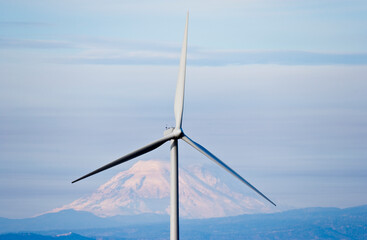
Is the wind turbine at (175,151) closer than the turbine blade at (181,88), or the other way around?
the wind turbine at (175,151)

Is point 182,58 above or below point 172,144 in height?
above

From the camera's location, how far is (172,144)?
70625mm

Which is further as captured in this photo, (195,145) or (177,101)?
(177,101)

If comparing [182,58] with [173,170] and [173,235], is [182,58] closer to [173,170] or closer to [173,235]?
[173,170]

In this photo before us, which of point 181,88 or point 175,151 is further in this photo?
point 181,88

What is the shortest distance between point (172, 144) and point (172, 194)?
422 cm

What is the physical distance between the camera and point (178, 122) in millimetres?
70812

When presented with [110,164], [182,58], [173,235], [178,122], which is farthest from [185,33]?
[173,235]

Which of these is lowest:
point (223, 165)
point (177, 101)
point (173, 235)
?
point (173, 235)

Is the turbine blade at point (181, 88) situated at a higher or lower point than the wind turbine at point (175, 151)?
higher

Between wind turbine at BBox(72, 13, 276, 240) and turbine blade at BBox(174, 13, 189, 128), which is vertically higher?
turbine blade at BBox(174, 13, 189, 128)

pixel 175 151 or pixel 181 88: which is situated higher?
pixel 181 88

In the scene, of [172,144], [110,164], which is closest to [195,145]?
[172,144]

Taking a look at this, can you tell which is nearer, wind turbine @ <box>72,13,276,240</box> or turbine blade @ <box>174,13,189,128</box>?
wind turbine @ <box>72,13,276,240</box>
